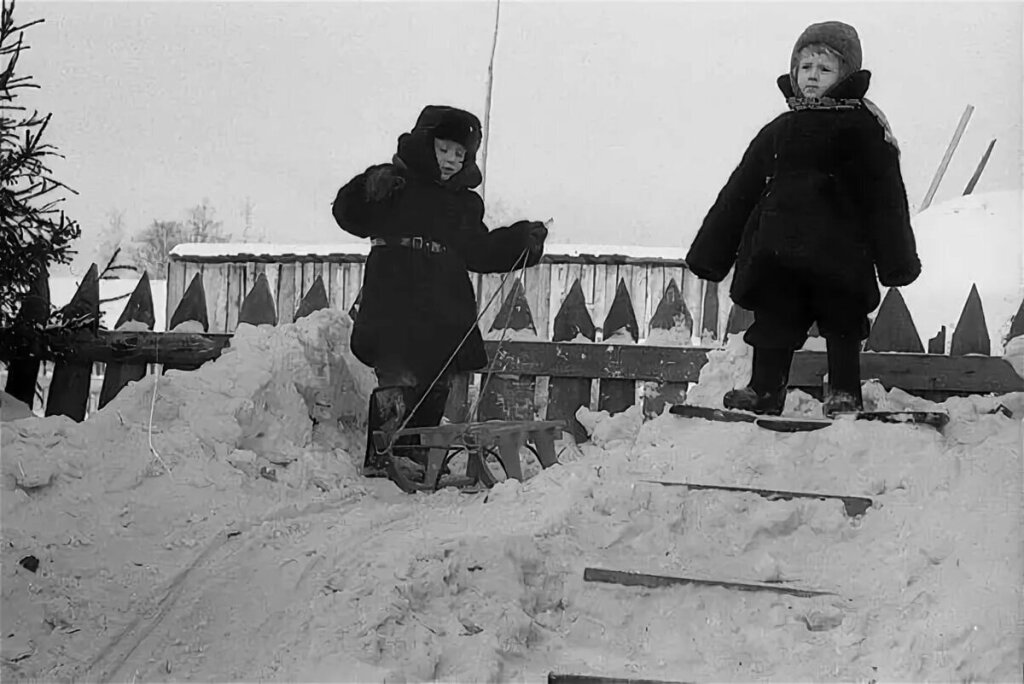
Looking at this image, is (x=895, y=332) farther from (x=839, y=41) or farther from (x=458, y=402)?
(x=458, y=402)

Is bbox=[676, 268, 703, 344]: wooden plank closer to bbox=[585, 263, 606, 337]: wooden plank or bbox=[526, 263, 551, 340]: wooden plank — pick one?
bbox=[585, 263, 606, 337]: wooden plank

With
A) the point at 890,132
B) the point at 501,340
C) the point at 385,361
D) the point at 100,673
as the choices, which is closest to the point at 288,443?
the point at 385,361

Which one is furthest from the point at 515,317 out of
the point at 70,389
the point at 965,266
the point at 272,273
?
the point at 70,389

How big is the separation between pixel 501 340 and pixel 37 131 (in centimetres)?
221

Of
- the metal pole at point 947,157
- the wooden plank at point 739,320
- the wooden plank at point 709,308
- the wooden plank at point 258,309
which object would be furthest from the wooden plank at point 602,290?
the metal pole at point 947,157

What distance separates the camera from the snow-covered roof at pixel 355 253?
5.31 m

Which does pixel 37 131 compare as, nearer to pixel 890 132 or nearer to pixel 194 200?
pixel 194 200

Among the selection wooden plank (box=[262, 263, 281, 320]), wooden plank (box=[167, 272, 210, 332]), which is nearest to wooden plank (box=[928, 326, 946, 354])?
→ wooden plank (box=[262, 263, 281, 320])

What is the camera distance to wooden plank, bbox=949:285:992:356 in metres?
4.26

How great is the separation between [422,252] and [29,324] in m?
1.43

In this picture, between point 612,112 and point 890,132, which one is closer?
point 890,132

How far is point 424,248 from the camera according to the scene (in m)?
3.94

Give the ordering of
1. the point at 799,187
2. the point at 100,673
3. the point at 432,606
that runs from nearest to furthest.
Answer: the point at 100,673, the point at 432,606, the point at 799,187

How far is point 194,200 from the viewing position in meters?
4.15
